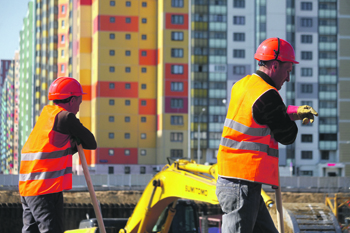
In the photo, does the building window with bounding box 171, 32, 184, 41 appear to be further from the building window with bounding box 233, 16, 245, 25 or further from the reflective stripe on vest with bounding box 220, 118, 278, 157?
the reflective stripe on vest with bounding box 220, 118, 278, 157

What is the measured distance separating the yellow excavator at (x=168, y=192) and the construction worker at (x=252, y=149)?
196 inches

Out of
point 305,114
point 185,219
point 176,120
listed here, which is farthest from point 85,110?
point 305,114

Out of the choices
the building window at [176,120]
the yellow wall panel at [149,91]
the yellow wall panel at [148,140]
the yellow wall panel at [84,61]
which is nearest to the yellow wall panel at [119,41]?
the yellow wall panel at [84,61]

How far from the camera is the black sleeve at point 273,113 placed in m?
3.46

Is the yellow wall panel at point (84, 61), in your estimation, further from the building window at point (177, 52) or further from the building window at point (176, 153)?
the building window at point (176, 153)

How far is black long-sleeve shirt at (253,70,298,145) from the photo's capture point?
3457mm

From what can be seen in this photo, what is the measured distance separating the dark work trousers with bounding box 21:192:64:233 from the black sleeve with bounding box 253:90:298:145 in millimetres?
1735

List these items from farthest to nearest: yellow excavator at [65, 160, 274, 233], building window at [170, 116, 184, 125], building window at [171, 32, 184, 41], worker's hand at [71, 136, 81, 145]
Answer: building window at [171, 32, 184, 41]
building window at [170, 116, 184, 125]
yellow excavator at [65, 160, 274, 233]
worker's hand at [71, 136, 81, 145]

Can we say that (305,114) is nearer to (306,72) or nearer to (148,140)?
(148,140)

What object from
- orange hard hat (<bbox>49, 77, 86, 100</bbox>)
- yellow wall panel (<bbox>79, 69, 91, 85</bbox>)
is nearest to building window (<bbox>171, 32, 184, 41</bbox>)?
yellow wall panel (<bbox>79, 69, 91, 85</bbox>)

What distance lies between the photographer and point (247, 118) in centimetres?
353

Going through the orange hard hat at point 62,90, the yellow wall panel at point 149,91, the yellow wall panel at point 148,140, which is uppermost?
the yellow wall panel at point 149,91

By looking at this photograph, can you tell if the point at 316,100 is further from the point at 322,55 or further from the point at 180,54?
the point at 180,54

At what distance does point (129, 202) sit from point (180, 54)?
31.9 m
